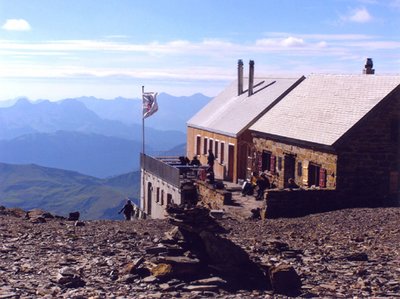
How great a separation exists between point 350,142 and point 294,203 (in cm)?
442

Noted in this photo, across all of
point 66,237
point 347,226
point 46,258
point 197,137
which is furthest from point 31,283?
point 197,137

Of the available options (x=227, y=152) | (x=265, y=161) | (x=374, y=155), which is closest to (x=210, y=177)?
(x=265, y=161)

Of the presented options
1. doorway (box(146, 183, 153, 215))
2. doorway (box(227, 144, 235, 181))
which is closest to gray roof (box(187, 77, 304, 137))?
doorway (box(227, 144, 235, 181))

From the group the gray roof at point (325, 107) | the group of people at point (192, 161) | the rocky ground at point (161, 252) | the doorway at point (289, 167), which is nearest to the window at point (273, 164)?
the gray roof at point (325, 107)

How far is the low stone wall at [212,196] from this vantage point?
2938cm

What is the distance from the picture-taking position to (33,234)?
20.1 metres

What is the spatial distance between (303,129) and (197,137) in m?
17.2

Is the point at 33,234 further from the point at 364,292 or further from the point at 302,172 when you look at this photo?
the point at 302,172

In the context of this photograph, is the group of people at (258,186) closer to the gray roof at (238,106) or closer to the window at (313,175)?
the window at (313,175)

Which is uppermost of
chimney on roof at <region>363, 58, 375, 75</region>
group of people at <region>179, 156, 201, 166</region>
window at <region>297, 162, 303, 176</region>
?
chimney on roof at <region>363, 58, 375, 75</region>

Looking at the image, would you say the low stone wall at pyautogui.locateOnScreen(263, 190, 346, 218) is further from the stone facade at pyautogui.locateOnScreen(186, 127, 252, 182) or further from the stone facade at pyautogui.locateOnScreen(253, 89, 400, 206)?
the stone facade at pyautogui.locateOnScreen(186, 127, 252, 182)

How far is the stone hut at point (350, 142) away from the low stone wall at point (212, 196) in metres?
3.57

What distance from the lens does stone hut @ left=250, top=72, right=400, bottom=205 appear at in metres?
28.3

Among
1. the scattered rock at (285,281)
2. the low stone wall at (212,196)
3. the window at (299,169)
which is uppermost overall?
the window at (299,169)
